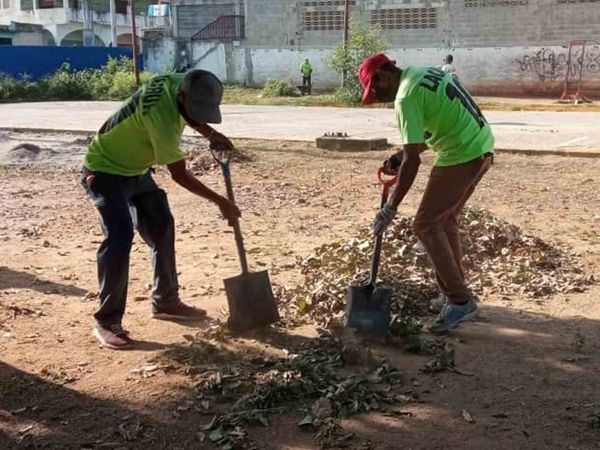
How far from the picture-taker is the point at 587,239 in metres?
7.14

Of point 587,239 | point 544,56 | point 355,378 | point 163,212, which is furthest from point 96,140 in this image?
point 544,56

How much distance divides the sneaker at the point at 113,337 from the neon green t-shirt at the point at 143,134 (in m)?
0.92

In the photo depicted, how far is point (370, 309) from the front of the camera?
472cm

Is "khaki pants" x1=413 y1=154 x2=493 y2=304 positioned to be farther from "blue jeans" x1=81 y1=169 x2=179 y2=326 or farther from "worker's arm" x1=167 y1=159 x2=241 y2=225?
"blue jeans" x1=81 y1=169 x2=179 y2=326

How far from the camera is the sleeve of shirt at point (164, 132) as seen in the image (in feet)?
14.3

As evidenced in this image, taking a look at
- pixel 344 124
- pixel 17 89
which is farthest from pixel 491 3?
pixel 17 89

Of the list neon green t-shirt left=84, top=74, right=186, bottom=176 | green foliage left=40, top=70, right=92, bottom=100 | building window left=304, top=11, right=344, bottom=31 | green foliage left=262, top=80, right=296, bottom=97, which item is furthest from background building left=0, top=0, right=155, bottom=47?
neon green t-shirt left=84, top=74, right=186, bottom=176

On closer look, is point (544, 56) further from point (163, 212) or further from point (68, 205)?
point (163, 212)

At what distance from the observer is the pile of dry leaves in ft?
17.5

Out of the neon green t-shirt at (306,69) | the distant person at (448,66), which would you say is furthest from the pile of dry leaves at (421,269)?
the neon green t-shirt at (306,69)

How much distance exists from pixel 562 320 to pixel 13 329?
3403mm

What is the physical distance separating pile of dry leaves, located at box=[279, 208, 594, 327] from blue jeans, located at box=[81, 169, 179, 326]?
0.86 metres

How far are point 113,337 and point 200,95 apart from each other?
1.52 m

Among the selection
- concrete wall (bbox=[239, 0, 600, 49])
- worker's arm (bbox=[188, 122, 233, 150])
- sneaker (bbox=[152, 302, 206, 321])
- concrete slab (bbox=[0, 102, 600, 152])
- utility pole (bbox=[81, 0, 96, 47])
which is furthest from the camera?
utility pole (bbox=[81, 0, 96, 47])
